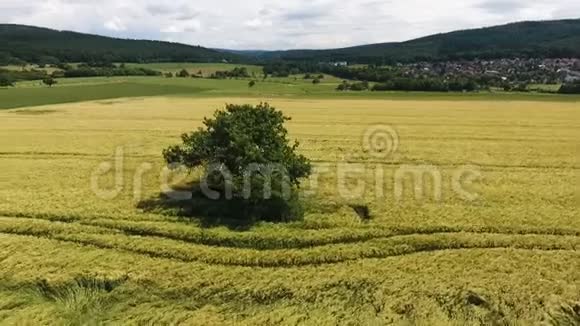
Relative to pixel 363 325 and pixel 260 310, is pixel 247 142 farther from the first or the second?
pixel 363 325

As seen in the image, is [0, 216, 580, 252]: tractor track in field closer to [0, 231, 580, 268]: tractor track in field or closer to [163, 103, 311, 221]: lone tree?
[0, 231, 580, 268]: tractor track in field

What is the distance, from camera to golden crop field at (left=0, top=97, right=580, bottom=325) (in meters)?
16.5

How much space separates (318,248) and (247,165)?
4.95 meters

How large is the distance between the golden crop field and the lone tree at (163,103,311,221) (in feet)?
4.30

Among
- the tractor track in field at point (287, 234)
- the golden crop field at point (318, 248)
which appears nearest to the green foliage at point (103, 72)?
the golden crop field at point (318, 248)

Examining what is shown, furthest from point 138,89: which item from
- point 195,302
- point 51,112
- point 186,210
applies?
point 195,302

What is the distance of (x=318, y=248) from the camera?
66.7 ft

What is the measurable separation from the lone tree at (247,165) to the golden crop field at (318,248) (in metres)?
1.31

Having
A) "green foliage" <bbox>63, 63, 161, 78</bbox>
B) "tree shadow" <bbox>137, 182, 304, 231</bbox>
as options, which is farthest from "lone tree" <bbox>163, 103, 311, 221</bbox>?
"green foliage" <bbox>63, 63, 161, 78</bbox>

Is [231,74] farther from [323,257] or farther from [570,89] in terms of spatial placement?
[323,257]

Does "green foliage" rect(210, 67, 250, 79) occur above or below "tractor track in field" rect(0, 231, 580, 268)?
above

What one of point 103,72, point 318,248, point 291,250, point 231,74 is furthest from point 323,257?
point 231,74

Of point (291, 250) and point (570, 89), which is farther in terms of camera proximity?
point (570, 89)

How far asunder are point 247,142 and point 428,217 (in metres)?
8.07
